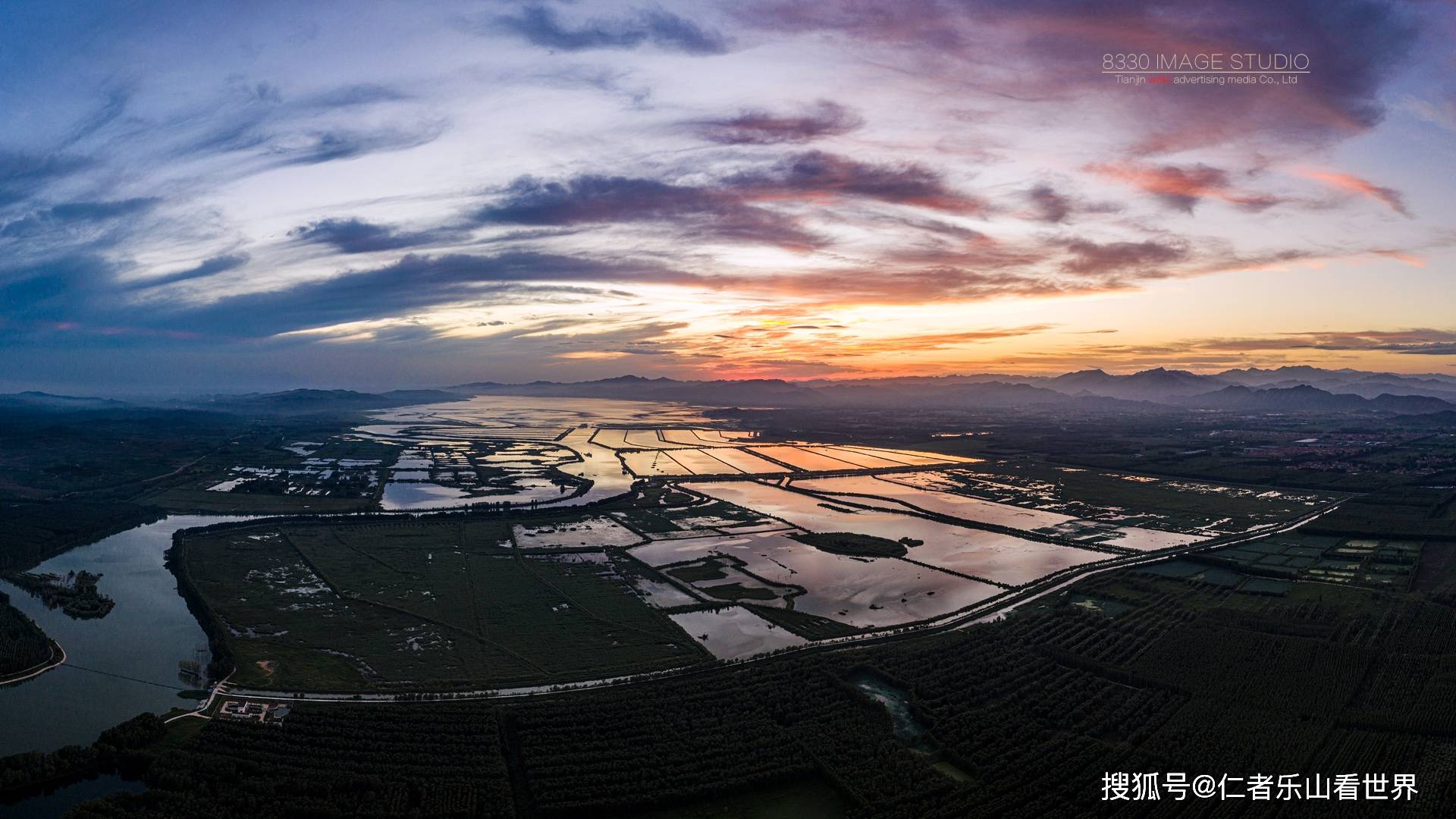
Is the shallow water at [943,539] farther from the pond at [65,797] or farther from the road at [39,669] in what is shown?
the road at [39,669]

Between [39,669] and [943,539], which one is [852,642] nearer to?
[943,539]

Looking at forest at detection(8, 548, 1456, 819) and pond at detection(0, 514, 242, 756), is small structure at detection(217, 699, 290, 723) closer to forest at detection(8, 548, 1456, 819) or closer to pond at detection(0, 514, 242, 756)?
forest at detection(8, 548, 1456, 819)

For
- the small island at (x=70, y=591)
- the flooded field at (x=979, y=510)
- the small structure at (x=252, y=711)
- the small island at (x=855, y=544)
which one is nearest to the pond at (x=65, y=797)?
the small structure at (x=252, y=711)

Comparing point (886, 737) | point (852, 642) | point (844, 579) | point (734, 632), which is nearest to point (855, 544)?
point (844, 579)

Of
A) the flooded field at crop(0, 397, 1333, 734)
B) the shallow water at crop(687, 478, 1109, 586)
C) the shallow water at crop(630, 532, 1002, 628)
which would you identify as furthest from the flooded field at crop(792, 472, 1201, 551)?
the shallow water at crop(630, 532, 1002, 628)

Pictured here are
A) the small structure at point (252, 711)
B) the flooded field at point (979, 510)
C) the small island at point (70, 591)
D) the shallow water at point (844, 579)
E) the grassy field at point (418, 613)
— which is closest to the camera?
the small structure at point (252, 711)

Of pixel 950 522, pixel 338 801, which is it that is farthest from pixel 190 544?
pixel 950 522

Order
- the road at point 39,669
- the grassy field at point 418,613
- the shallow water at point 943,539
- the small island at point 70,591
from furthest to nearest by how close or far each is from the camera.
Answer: the shallow water at point 943,539 < the small island at point 70,591 < the grassy field at point 418,613 < the road at point 39,669
